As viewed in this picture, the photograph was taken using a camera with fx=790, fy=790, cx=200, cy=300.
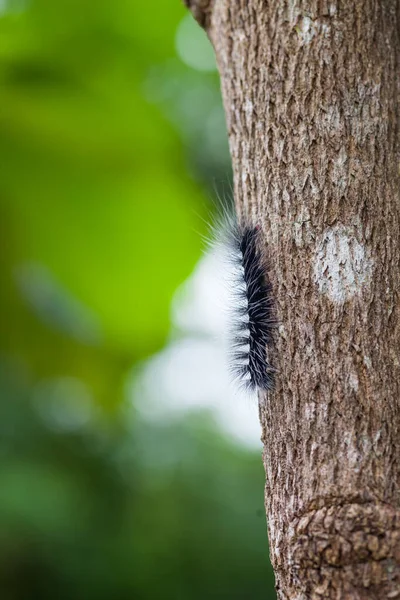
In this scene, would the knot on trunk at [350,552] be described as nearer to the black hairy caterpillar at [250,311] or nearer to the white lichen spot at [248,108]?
the black hairy caterpillar at [250,311]

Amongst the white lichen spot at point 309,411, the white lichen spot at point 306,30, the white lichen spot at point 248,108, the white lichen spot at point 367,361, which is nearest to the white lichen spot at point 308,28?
the white lichen spot at point 306,30

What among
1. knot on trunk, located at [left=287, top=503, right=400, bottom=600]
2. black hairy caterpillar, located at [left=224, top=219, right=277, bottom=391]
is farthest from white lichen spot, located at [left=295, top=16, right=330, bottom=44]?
knot on trunk, located at [left=287, top=503, right=400, bottom=600]

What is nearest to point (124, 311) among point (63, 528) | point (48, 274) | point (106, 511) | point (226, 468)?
point (48, 274)

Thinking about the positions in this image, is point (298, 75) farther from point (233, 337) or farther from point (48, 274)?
point (48, 274)

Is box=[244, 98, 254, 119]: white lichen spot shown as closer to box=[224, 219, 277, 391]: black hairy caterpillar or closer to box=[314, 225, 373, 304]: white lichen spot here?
box=[224, 219, 277, 391]: black hairy caterpillar

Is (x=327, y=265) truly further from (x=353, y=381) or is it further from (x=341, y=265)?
(x=353, y=381)

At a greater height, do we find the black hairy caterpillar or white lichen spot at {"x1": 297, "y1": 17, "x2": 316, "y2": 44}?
white lichen spot at {"x1": 297, "y1": 17, "x2": 316, "y2": 44}

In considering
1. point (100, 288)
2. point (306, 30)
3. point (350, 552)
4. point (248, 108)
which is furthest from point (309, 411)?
point (100, 288)
